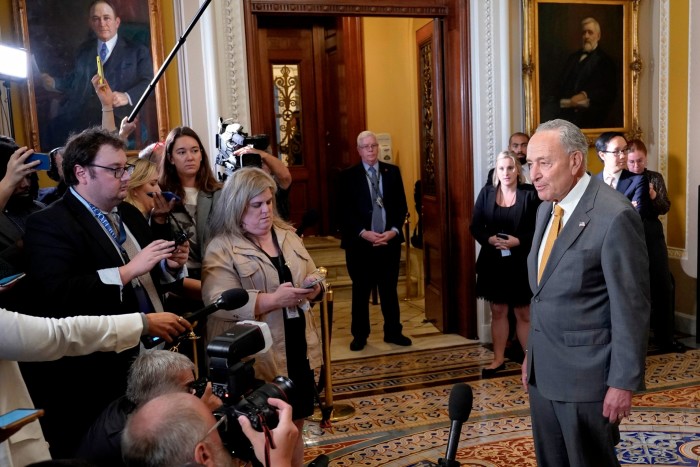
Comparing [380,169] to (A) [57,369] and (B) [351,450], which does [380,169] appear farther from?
(A) [57,369]

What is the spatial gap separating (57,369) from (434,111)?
424 centimetres

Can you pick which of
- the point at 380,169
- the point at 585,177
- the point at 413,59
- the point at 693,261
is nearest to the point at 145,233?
the point at 585,177

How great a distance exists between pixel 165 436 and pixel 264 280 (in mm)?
1583

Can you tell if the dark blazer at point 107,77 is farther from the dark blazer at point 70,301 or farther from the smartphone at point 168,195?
the dark blazer at point 70,301

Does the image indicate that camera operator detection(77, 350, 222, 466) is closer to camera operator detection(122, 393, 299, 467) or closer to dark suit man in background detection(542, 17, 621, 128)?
camera operator detection(122, 393, 299, 467)

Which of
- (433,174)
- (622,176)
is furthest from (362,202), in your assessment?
(622,176)

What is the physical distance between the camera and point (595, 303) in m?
2.35

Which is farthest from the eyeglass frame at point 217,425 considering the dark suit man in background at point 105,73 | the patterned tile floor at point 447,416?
the dark suit man in background at point 105,73

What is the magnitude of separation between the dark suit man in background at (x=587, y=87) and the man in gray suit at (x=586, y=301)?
3.63m

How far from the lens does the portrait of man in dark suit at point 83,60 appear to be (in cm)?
457

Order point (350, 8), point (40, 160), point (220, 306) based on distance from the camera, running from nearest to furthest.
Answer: point (220, 306)
point (40, 160)
point (350, 8)

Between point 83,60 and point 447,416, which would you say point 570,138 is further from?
point 83,60

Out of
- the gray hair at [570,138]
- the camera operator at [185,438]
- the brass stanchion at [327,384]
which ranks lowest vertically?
the brass stanchion at [327,384]

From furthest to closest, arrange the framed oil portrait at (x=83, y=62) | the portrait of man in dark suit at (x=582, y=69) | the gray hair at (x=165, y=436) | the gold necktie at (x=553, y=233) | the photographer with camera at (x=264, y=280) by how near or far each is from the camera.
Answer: the portrait of man in dark suit at (x=582, y=69)
the framed oil portrait at (x=83, y=62)
the photographer with camera at (x=264, y=280)
the gold necktie at (x=553, y=233)
the gray hair at (x=165, y=436)
